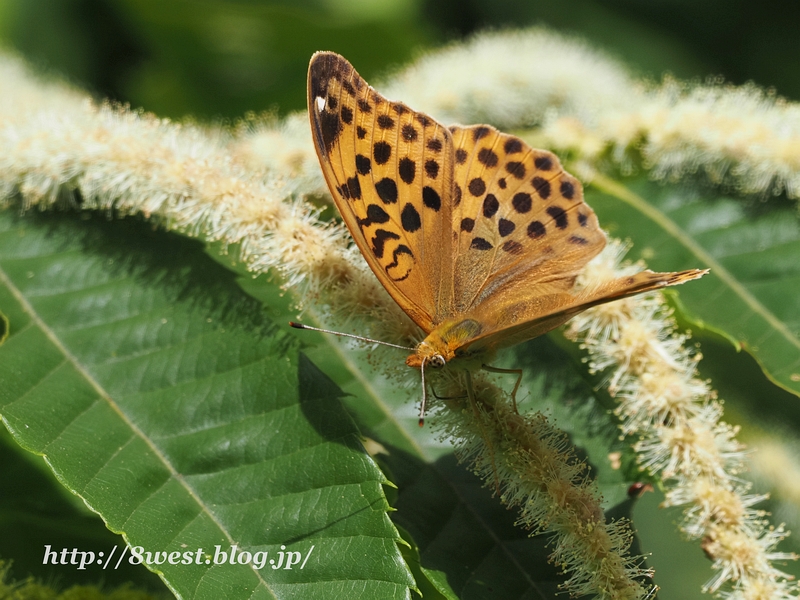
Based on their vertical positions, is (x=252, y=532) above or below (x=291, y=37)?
below

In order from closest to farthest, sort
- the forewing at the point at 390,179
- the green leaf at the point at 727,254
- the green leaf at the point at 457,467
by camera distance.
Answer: the green leaf at the point at 457,467
the forewing at the point at 390,179
the green leaf at the point at 727,254

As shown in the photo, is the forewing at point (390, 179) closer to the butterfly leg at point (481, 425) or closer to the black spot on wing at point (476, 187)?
the black spot on wing at point (476, 187)

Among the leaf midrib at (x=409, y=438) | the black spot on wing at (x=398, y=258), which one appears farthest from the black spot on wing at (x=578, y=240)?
the leaf midrib at (x=409, y=438)

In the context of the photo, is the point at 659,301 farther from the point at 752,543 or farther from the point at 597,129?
the point at 597,129

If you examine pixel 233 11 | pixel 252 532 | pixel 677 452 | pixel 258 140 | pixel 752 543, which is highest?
pixel 233 11

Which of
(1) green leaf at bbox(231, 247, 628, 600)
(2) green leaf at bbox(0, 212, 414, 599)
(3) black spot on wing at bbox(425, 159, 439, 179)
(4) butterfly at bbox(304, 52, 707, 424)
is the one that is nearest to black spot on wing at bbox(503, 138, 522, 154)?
(4) butterfly at bbox(304, 52, 707, 424)

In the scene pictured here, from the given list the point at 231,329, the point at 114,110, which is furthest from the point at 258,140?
the point at 231,329

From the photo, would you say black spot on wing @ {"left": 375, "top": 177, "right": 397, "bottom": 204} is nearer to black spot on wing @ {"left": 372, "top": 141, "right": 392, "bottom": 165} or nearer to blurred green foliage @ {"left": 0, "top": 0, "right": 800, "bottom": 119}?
black spot on wing @ {"left": 372, "top": 141, "right": 392, "bottom": 165}
